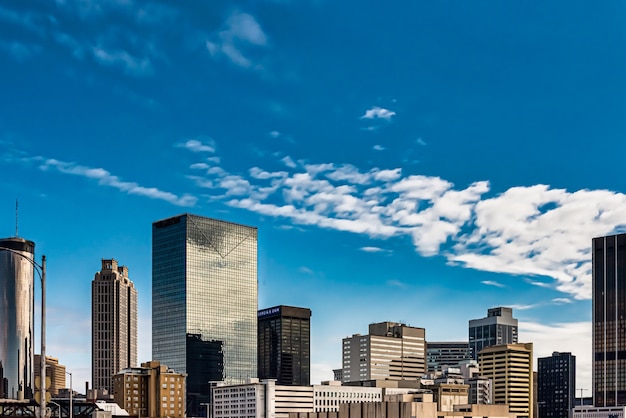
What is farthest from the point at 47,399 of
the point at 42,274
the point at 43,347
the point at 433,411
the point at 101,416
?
the point at 433,411

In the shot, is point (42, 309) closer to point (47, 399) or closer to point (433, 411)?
point (47, 399)

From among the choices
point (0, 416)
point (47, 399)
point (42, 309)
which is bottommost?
point (0, 416)

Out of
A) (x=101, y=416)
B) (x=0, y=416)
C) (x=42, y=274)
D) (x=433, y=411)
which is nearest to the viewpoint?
(x=42, y=274)

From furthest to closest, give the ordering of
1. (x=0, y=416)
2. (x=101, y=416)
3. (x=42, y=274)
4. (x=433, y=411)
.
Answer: (x=433, y=411) < (x=0, y=416) < (x=101, y=416) < (x=42, y=274)

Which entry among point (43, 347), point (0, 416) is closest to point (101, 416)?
point (0, 416)

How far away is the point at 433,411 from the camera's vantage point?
19212 cm

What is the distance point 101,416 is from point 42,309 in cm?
4858

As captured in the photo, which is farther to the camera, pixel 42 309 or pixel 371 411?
pixel 371 411

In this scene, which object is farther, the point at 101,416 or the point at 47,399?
the point at 101,416

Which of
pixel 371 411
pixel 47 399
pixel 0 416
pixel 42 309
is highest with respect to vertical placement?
pixel 42 309

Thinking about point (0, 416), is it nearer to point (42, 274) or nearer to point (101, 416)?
point (101, 416)

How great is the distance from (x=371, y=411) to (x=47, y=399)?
6638 inches

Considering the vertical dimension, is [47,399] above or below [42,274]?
below

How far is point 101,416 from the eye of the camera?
83062mm
